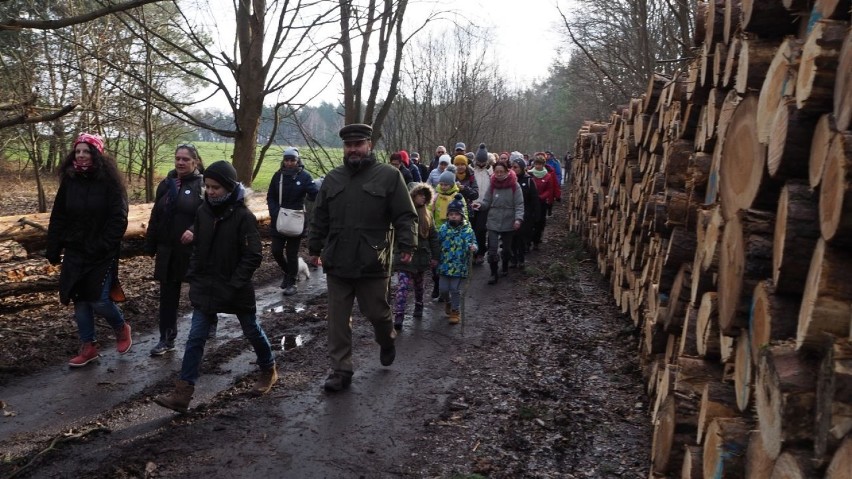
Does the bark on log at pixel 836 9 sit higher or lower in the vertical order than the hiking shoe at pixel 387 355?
higher

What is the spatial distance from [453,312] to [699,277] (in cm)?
444

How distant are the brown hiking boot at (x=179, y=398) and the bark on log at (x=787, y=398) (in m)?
3.83

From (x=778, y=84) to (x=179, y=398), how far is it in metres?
4.21

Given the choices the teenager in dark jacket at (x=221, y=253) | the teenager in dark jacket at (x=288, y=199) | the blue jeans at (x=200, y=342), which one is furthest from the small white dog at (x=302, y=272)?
the teenager in dark jacket at (x=221, y=253)

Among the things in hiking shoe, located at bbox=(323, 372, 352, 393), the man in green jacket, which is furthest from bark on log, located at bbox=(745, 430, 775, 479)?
hiking shoe, located at bbox=(323, 372, 352, 393)

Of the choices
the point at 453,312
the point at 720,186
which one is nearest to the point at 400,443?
the point at 720,186

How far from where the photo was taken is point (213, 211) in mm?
5012

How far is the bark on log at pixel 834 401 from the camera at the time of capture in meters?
1.82

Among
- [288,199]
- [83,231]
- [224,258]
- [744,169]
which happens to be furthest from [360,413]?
[288,199]

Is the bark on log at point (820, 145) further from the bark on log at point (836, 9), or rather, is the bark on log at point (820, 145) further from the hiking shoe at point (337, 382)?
the hiking shoe at point (337, 382)

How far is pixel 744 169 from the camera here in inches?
118

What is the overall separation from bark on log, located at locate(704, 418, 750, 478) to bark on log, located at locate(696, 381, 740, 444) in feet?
0.51

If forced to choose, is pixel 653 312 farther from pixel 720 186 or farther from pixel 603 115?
pixel 603 115

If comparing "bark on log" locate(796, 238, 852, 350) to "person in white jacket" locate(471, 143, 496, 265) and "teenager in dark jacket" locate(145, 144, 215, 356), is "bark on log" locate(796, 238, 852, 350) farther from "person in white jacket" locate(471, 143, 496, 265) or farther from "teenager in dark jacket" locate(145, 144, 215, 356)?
"person in white jacket" locate(471, 143, 496, 265)
